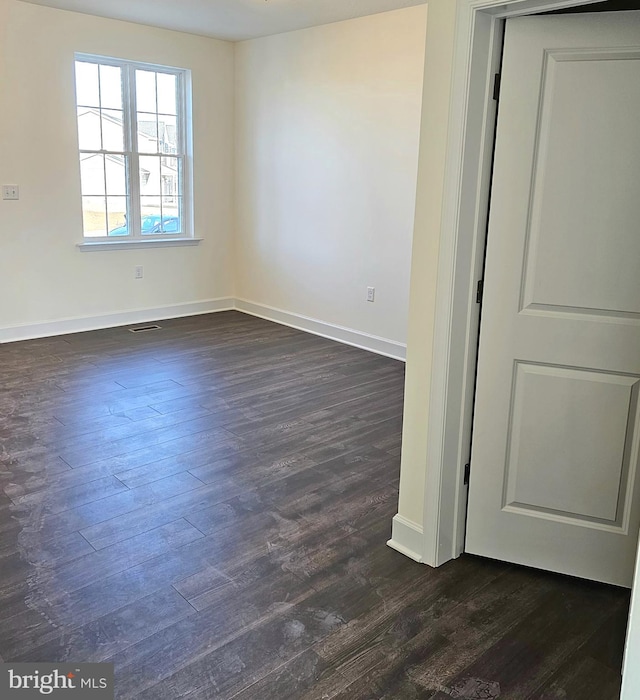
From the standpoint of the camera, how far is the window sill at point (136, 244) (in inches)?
222

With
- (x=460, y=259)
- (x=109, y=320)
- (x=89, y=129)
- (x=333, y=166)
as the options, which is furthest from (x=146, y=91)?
(x=460, y=259)

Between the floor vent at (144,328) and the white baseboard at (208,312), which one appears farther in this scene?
the floor vent at (144,328)

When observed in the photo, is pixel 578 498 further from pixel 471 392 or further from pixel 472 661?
pixel 472 661

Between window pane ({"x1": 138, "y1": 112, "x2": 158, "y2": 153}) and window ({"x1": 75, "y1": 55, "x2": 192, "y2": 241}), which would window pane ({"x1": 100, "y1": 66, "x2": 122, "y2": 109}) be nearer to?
window ({"x1": 75, "y1": 55, "x2": 192, "y2": 241})

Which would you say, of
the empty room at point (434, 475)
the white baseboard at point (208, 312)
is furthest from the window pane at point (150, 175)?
the empty room at point (434, 475)

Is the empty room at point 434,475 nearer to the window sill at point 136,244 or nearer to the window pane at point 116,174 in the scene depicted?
the window sill at point 136,244

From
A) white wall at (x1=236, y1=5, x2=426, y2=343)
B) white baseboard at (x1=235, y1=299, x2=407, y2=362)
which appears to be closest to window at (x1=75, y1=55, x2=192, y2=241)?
white wall at (x1=236, y1=5, x2=426, y2=343)

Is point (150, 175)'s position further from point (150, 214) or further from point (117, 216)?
point (117, 216)

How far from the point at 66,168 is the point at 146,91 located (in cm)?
108

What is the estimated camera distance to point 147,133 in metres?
5.89

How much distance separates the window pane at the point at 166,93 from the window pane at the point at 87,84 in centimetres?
62

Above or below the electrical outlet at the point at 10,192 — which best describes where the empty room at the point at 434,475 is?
below

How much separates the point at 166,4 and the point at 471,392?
399cm

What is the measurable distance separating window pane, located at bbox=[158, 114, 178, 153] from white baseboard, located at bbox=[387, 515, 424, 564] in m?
4.70
